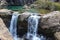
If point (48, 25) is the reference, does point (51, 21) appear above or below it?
above

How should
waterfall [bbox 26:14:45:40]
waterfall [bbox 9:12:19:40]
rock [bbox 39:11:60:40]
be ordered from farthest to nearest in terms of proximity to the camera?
waterfall [bbox 9:12:19:40] → waterfall [bbox 26:14:45:40] → rock [bbox 39:11:60:40]

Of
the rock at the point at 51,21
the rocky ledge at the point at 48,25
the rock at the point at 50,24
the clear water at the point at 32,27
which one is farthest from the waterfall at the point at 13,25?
the rock at the point at 51,21

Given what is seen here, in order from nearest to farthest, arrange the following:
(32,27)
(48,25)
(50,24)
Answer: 1. (50,24)
2. (48,25)
3. (32,27)

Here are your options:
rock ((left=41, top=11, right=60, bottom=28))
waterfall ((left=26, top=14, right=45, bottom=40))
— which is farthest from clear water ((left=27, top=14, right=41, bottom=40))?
rock ((left=41, top=11, right=60, bottom=28))

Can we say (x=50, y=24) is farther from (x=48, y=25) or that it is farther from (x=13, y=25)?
(x=13, y=25)

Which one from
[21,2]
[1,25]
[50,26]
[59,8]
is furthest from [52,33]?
[21,2]

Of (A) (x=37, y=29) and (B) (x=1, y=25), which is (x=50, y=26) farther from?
(B) (x=1, y=25)

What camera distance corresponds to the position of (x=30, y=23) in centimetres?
1662

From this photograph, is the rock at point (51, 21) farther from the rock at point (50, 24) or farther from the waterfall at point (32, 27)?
the waterfall at point (32, 27)

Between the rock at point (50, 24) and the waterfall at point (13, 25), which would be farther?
the waterfall at point (13, 25)

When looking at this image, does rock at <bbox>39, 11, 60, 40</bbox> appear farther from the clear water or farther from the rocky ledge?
the clear water

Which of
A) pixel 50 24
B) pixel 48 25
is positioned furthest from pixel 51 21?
pixel 48 25

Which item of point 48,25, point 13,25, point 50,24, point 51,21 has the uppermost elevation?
point 51,21

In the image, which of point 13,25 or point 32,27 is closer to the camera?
point 32,27
